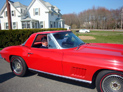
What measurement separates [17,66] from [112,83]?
3.12 m

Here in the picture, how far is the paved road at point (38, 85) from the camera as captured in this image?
3.00 metres

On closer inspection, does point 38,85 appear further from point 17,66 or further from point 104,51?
point 104,51

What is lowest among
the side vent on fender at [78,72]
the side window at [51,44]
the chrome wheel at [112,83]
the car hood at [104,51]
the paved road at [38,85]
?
the paved road at [38,85]

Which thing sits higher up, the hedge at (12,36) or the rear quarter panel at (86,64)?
the hedge at (12,36)

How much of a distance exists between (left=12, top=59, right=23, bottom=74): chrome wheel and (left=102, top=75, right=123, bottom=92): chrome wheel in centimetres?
275

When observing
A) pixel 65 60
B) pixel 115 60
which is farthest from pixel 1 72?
pixel 115 60

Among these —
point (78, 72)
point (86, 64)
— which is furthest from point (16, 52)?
point (86, 64)

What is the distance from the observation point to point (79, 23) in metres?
75.0

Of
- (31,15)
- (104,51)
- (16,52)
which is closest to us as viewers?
(104,51)

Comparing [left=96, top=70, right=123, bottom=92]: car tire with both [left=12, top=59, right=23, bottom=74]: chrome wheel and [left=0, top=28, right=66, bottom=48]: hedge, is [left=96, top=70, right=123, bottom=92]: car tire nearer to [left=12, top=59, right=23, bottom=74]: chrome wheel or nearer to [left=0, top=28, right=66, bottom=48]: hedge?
[left=12, top=59, right=23, bottom=74]: chrome wheel

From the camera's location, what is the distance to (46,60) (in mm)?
3137

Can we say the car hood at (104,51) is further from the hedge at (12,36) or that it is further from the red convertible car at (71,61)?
the hedge at (12,36)

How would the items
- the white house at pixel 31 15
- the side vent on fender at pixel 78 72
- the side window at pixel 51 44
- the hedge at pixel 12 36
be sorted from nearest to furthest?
1. the side vent on fender at pixel 78 72
2. the side window at pixel 51 44
3. the hedge at pixel 12 36
4. the white house at pixel 31 15

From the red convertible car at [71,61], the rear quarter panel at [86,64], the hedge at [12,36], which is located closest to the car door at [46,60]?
the red convertible car at [71,61]
